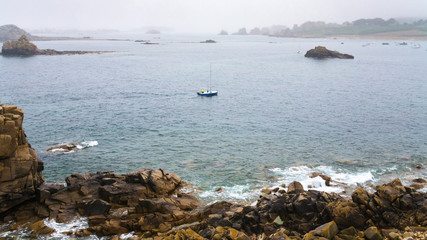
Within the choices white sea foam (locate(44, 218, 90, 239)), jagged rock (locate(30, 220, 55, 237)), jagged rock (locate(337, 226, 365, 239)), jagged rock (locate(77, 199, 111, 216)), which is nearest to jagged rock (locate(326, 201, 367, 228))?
jagged rock (locate(337, 226, 365, 239))

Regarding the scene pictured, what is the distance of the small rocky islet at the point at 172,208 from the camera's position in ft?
96.1

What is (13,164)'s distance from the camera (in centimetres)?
3688

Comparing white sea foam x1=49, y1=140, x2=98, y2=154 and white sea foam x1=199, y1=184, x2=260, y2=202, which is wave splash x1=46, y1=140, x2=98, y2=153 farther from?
white sea foam x1=199, y1=184, x2=260, y2=202

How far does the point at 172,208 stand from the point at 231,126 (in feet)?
120

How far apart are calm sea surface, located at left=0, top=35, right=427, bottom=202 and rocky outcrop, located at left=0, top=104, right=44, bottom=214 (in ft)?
25.8

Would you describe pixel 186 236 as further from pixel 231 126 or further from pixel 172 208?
pixel 231 126

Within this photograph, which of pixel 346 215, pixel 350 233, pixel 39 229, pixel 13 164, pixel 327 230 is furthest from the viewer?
pixel 13 164

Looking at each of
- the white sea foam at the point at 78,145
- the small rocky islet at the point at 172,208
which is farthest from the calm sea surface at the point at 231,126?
the small rocky islet at the point at 172,208

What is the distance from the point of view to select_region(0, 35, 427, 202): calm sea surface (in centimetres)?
4959

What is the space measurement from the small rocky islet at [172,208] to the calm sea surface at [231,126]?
565 centimetres

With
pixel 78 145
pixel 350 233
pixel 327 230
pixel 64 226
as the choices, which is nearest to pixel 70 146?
pixel 78 145

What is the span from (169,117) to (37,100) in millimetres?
38785

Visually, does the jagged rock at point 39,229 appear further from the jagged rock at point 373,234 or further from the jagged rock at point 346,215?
the jagged rock at point 373,234

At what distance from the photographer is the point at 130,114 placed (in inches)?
3135
